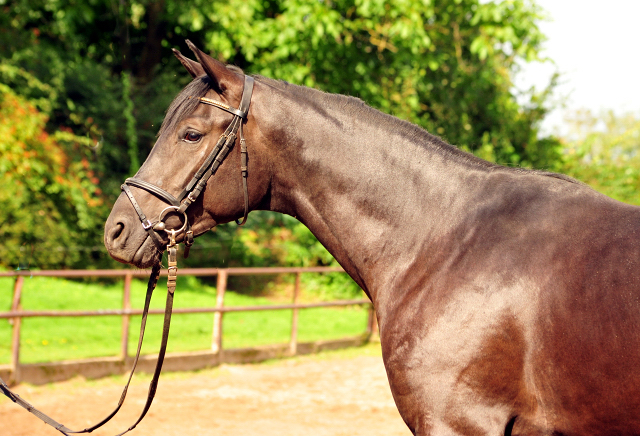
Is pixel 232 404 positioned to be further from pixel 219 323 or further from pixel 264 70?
pixel 264 70

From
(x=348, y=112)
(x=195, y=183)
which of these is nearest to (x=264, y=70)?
(x=348, y=112)

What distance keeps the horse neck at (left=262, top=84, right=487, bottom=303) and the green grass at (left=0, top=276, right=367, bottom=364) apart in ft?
17.6

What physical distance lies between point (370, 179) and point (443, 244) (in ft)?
1.34

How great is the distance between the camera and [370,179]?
2328 millimetres

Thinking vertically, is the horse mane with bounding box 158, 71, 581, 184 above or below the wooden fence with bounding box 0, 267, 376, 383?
above

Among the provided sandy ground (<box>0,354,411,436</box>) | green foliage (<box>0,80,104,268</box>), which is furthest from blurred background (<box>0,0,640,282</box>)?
sandy ground (<box>0,354,411,436</box>)

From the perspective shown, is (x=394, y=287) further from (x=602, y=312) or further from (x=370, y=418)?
(x=370, y=418)

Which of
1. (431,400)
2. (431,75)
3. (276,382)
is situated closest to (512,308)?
(431,400)

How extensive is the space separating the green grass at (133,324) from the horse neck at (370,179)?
537cm

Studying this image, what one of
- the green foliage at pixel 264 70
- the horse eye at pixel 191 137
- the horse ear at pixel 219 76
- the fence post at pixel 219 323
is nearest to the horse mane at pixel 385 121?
the horse ear at pixel 219 76

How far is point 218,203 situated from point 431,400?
116 cm

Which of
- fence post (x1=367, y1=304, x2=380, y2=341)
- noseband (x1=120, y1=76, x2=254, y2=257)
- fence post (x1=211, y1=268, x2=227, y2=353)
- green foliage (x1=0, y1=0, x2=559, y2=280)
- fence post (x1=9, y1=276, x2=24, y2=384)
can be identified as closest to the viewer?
noseband (x1=120, y1=76, x2=254, y2=257)

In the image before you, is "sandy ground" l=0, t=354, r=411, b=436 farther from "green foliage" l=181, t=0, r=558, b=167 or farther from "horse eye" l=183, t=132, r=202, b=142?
"green foliage" l=181, t=0, r=558, b=167

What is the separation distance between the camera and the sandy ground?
494cm
